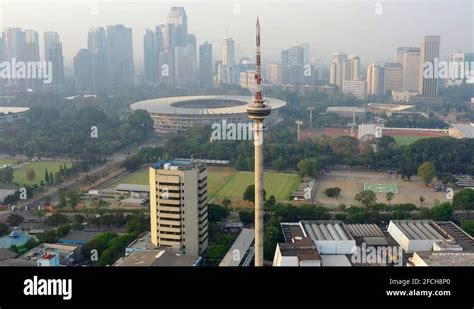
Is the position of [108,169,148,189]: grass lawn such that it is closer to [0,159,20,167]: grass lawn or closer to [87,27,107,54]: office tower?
[0,159,20,167]: grass lawn

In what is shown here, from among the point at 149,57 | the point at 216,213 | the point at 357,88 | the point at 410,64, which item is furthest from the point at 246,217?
the point at 149,57

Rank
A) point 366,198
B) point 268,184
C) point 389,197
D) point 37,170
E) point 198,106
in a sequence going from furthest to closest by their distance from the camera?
point 198,106 → point 37,170 → point 268,184 → point 389,197 → point 366,198

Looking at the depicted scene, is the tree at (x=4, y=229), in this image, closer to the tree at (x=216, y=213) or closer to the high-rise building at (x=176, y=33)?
the tree at (x=216, y=213)

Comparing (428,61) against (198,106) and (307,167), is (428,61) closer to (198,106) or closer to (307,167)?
(198,106)

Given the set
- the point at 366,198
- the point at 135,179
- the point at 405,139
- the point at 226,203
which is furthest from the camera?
the point at 405,139

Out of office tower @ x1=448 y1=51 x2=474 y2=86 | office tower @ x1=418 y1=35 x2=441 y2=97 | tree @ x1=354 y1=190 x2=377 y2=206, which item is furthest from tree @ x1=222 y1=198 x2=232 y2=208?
office tower @ x1=418 y1=35 x2=441 y2=97
